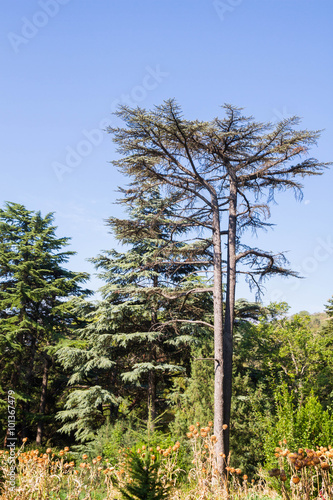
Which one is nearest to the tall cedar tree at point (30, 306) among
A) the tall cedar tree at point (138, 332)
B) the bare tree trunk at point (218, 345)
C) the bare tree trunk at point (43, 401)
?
the bare tree trunk at point (43, 401)

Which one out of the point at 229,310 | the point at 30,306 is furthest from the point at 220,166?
the point at 30,306

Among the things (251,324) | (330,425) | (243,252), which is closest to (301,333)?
(251,324)

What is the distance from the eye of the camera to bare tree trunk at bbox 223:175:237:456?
8891 millimetres

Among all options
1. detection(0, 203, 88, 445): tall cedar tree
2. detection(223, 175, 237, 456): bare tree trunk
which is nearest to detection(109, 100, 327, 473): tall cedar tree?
detection(223, 175, 237, 456): bare tree trunk

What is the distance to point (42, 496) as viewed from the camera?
3.96 metres

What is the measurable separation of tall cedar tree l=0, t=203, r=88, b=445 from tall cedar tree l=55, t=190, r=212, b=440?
2258 mm

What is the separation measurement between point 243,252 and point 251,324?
3898mm

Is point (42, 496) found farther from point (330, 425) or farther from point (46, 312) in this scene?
point (46, 312)

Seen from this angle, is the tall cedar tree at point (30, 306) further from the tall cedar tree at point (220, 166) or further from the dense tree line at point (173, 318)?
the tall cedar tree at point (220, 166)

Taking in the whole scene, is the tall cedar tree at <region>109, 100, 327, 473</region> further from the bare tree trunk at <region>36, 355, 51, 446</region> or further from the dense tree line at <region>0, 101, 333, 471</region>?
the bare tree trunk at <region>36, 355, 51, 446</region>

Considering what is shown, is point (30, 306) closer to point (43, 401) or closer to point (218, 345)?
point (43, 401)

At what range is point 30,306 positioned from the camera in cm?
1694

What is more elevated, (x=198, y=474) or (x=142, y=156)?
(x=142, y=156)

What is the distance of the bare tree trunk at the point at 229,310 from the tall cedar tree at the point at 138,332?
1.42 m
